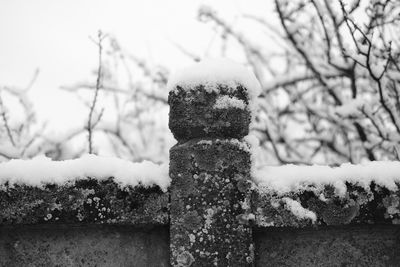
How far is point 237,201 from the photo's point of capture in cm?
140

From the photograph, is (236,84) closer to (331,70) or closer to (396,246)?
(396,246)

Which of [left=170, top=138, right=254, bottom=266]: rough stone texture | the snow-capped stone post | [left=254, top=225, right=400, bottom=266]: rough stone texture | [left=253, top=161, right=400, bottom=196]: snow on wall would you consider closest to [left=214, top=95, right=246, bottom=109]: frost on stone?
the snow-capped stone post

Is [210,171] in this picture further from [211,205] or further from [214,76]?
[214,76]

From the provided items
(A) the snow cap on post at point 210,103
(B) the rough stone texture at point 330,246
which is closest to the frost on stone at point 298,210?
(B) the rough stone texture at point 330,246

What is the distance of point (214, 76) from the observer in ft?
4.71

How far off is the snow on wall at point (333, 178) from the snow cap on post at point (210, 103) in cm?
21

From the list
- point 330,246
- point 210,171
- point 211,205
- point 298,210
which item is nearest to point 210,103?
point 210,171

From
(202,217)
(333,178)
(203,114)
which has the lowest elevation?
(202,217)

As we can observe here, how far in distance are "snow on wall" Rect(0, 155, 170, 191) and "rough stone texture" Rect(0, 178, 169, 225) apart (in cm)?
2

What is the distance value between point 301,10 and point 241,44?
1.51 meters

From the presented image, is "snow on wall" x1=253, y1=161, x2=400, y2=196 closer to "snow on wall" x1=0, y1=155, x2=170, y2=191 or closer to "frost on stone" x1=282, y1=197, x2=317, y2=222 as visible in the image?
"frost on stone" x1=282, y1=197, x2=317, y2=222

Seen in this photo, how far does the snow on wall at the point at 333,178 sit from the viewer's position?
4.62 feet

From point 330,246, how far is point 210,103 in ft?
2.29

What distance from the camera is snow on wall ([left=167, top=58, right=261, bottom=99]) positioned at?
1429 millimetres
